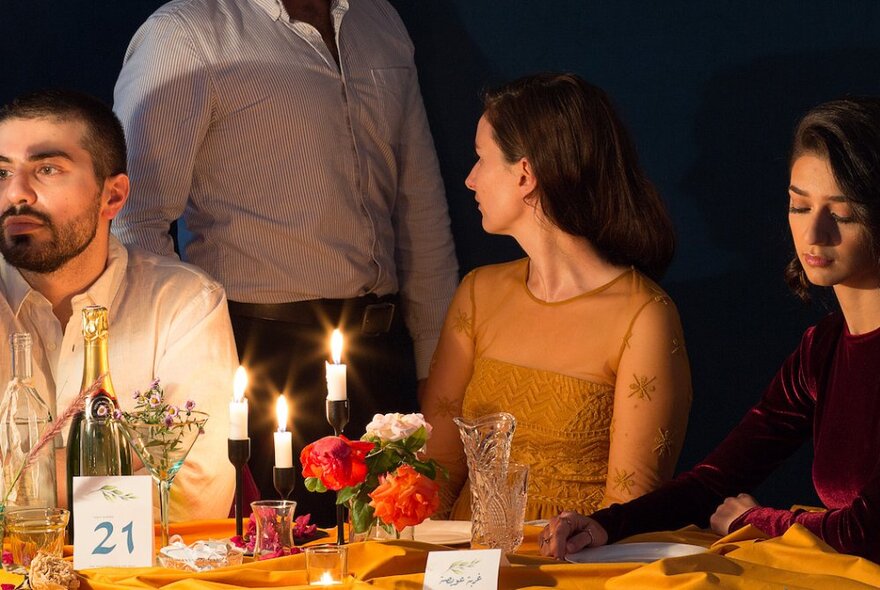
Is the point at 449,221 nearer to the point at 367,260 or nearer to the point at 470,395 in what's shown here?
the point at 367,260

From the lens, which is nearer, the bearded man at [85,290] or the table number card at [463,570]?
the table number card at [463,570]

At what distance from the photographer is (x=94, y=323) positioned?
6.26 feet

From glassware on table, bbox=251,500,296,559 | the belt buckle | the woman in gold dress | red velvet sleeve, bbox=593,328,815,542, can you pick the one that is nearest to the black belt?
the belt buckle

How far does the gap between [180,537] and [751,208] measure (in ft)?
6.15

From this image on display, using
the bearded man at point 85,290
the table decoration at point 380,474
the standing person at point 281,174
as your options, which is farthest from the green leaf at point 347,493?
the standing person at point 281,174

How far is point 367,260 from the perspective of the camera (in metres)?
3.23

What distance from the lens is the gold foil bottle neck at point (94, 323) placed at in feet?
6.20

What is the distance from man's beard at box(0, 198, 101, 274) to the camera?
95.7 inches

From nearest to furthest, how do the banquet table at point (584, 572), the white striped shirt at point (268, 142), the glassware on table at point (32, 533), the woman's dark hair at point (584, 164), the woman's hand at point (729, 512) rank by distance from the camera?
the banquet table at point (584, 572) < the glassware on table at point (32, 533) < the woman's hand at point (729, 512) < the woman's dark hair at point (584, 164) < the white striped shirt at point (268, 142)

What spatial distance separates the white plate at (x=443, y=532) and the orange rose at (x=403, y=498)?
0.49ft

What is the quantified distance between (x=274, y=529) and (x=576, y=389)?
98 centimetres

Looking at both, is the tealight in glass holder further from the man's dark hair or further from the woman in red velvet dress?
the man's dark hair

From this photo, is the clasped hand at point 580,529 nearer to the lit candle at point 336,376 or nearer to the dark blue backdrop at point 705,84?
the lit candle at point 336,376

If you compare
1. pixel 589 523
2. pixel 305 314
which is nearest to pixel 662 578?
pixel 589 523
